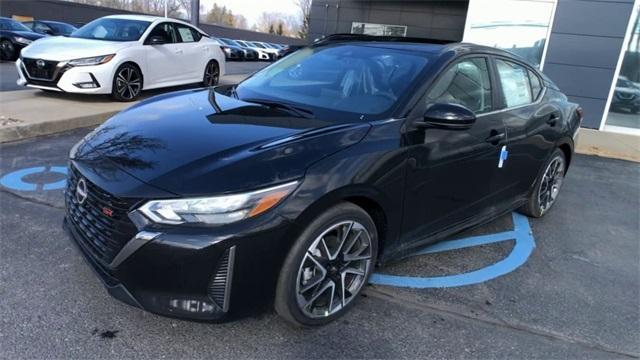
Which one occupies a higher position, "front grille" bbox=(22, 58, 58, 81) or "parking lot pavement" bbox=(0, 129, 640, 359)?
"front grille" bbox=(22, 58, 58, 81)

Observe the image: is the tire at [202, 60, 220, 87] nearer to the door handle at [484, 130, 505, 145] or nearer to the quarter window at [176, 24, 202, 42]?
the quarter window at [176, 24, 202, 42]

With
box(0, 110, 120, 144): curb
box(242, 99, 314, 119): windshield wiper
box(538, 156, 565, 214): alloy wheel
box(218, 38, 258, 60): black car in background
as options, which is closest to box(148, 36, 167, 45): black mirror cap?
box(0, 110, 120, 144): curb

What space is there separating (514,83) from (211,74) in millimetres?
7971

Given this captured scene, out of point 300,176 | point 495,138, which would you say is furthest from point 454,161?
point 300,176

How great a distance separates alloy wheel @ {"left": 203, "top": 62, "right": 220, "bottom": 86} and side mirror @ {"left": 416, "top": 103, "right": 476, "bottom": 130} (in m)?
8.37

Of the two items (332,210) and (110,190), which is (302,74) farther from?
(110,190)

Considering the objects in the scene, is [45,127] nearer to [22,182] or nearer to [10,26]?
[22,182]

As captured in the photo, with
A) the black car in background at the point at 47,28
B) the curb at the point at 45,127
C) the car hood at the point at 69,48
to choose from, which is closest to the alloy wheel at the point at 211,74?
the car hood at the point at 69,48

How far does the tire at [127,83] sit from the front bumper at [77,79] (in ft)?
0.53

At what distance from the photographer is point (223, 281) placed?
90.0 inches

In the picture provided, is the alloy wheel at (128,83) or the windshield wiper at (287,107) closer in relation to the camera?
the windshield wiper at (287,107)

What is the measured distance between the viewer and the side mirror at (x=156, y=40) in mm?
8844

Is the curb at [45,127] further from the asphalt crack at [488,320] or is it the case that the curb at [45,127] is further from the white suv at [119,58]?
the asphalt crack at [488,320]

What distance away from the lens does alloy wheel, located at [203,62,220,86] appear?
35.0 feet
